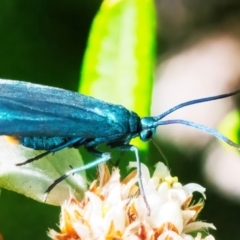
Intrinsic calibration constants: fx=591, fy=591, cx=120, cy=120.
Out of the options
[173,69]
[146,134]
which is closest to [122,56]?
[146,134]

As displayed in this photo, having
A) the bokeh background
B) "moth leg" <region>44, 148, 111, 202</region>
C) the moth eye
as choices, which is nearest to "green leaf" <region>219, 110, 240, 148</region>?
the bokeh background

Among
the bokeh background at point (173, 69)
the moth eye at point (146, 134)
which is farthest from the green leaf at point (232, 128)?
the moth eye at point (146, 134)

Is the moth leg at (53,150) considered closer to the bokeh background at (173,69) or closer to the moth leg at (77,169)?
the moth leg at (77,169)

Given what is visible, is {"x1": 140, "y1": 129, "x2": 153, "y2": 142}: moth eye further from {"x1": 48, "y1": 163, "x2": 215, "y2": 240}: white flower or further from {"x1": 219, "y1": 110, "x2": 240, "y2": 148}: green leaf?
{"x1": 219, "y1": 110, "x2": 240, "y2": 148}: green leaf

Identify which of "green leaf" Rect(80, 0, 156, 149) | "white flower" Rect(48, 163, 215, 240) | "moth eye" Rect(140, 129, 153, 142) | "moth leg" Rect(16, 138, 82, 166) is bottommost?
"white flower" Rect(48, 163, 215, 240)

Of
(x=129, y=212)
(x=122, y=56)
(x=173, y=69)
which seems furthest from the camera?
(x=173, y=69)

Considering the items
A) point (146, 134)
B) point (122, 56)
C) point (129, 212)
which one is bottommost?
point (129, 212)

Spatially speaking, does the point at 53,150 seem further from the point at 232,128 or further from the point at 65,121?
the point at 232,128
